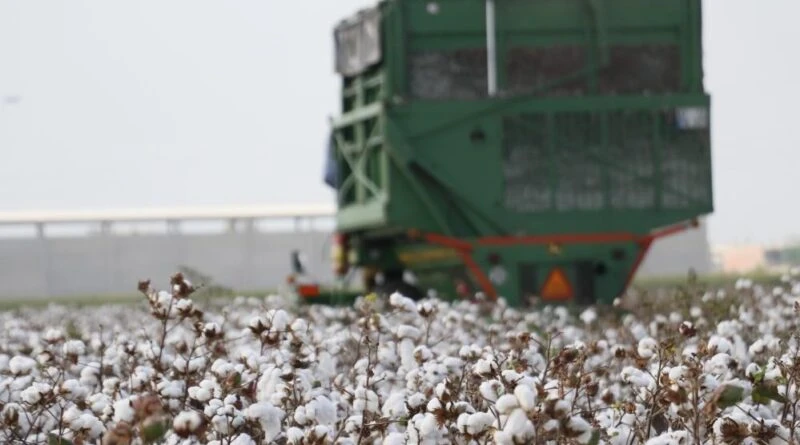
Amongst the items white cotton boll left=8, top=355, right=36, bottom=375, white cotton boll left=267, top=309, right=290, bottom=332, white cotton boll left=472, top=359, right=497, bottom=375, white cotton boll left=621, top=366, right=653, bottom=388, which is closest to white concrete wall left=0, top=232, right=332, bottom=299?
white cotton boll left=8, top=355, right=36, bottom=375

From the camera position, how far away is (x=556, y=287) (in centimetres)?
1823

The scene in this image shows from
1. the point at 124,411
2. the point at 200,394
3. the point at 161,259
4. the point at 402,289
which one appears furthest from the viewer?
the point at 161,259

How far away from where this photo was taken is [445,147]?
18016 mm

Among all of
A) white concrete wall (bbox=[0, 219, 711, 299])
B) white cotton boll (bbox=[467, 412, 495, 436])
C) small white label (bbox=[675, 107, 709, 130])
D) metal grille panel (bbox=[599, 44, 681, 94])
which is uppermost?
metal grille panel (bbox=[599, 44, 681, 94])

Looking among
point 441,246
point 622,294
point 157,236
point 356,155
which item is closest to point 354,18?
point 356,155

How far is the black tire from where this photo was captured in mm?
19844

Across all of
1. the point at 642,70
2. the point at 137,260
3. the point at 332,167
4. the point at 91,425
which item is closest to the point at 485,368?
the point at 91,425

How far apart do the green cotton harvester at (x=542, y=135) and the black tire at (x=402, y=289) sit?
149 cm

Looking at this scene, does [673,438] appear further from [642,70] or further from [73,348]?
[642,70]

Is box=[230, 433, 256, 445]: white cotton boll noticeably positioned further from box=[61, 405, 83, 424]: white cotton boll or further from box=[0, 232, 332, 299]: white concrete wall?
box=[0, 232, 332, 299]: white concrete wall

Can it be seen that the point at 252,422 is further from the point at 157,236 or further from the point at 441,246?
the point at 157,236

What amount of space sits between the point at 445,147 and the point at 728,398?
12907 millimetres

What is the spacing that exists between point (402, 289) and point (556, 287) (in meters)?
2.45

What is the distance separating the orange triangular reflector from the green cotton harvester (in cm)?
1
